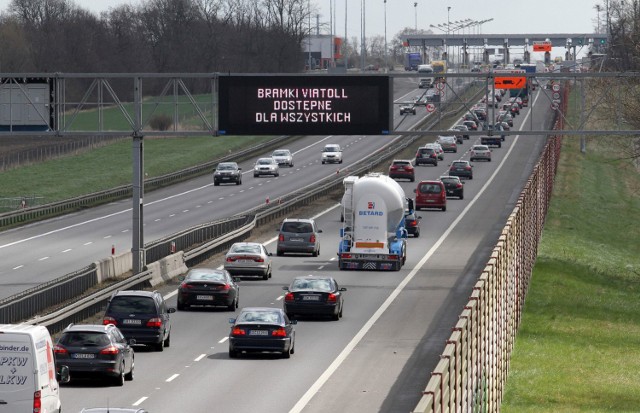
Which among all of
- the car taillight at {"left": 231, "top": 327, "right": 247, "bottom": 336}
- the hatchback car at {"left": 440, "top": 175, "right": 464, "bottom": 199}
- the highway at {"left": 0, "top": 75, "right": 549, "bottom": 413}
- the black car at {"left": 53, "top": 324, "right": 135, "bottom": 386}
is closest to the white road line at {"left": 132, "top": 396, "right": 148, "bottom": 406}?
the highway at {"left": 0, "top": 75, "right": 549, "bottom": 413}

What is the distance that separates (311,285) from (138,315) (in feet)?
27.3

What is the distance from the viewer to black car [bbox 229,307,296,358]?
120 feet

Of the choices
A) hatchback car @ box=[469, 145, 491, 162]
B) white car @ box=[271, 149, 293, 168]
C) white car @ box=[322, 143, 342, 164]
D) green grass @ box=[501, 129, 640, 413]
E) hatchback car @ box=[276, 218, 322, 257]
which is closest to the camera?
green grass @ box=[501, 129, 640, 413]

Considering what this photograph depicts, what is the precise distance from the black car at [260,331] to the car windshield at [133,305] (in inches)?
92.0

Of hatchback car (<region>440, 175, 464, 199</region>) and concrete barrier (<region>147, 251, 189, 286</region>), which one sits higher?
hatchback car (<region>440, 175, 464, 199</region>)

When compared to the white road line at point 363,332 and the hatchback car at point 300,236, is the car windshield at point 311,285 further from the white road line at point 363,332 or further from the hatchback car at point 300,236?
the hatchback car at point 300,236

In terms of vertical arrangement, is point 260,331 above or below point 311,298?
above

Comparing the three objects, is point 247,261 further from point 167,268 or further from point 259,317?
point 259,317

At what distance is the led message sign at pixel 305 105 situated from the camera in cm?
5538

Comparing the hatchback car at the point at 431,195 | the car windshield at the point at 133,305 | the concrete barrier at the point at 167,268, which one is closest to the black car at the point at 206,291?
the concrete barrier at the point at 167,268

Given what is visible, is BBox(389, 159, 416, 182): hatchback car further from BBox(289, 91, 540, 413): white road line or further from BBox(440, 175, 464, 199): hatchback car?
BBox(289, 91, 540, 413): white road line

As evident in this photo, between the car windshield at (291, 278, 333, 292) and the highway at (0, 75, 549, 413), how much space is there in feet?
3.60

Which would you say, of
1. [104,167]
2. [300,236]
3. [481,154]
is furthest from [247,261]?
[104,167]

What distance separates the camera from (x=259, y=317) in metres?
36.5
